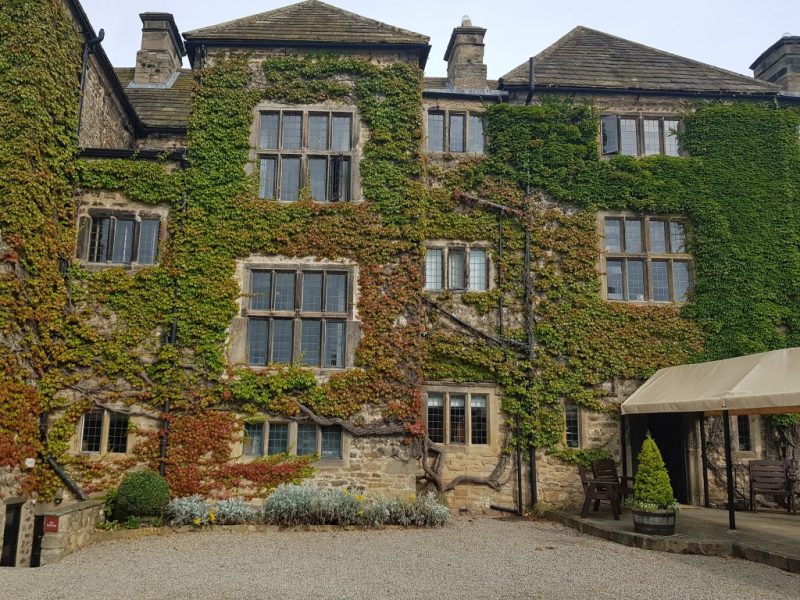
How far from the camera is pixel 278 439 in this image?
12812 mm

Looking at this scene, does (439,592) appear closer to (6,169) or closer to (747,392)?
(747,392)

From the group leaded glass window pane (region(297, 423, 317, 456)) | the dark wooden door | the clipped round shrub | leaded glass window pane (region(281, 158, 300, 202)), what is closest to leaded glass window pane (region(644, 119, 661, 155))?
leaded glass window pane (region(281, 158, 300, 202))

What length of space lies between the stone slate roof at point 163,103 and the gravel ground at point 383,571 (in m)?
10.7

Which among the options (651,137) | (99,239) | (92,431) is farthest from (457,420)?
(99,239)

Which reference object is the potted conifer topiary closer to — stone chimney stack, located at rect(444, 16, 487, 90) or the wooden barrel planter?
the wooden barrel planter

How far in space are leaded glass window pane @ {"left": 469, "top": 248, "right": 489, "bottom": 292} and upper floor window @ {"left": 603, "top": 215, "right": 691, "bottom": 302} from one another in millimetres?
2770

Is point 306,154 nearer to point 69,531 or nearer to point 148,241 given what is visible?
point 148,241

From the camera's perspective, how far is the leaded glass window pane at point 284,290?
13.4m

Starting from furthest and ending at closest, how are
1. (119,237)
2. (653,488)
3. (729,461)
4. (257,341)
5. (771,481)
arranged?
(119,237)
(257,341)
(771,481)
(653,488)
(729,461)

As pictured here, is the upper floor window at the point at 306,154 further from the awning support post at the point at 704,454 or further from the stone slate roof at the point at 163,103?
the awning support post at the point at 704,454

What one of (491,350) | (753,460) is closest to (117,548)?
(491,350)

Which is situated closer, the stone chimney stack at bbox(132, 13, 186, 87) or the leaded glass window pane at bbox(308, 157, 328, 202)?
the leaded glass window pane at bbox(308, 157, 328, 202)

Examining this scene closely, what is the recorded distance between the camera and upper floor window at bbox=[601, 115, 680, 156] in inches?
607

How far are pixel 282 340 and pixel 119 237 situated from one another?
3959mm
